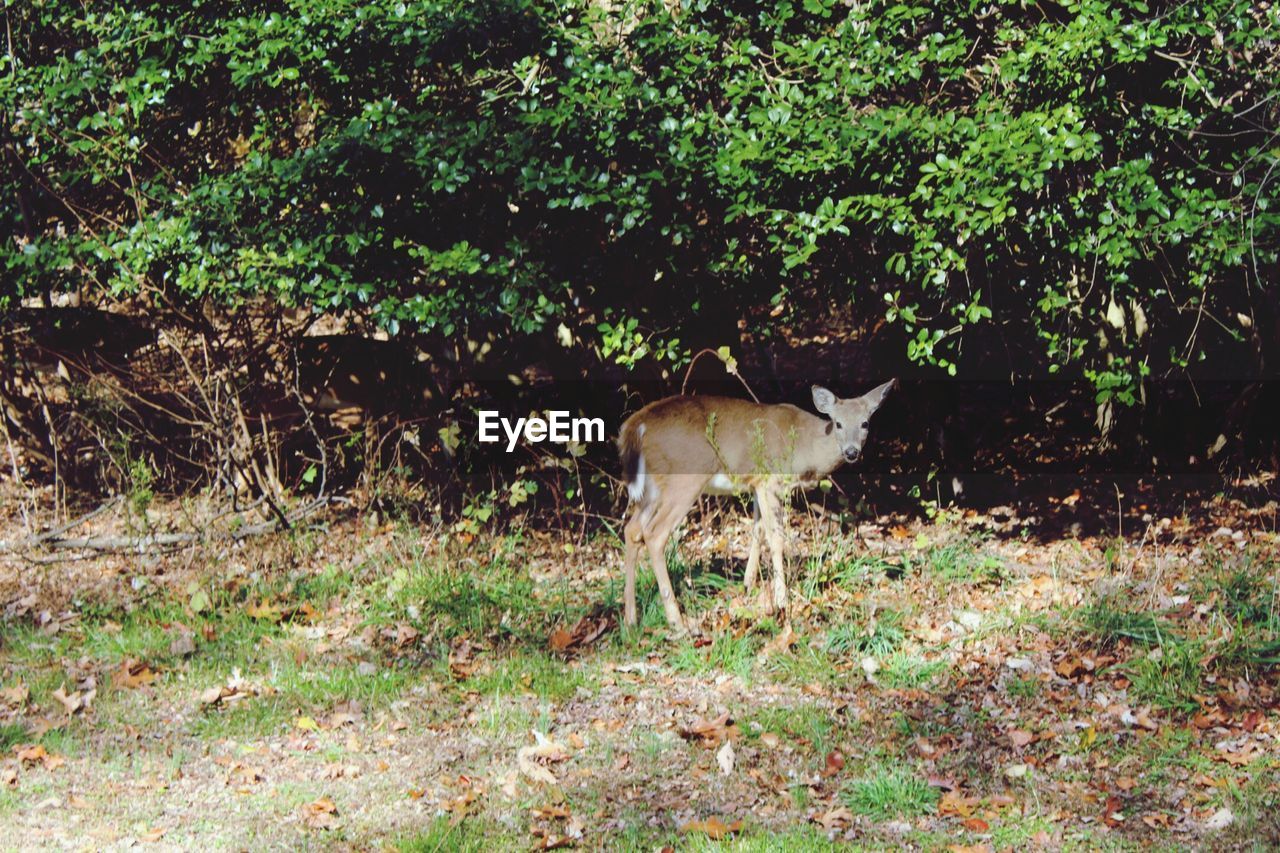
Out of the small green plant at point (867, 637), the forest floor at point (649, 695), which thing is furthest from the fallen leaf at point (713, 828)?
the small green plant at point (867, 637)

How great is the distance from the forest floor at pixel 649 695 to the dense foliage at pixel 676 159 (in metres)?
1.46

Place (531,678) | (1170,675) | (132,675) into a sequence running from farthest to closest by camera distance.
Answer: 1. (132,675)
2. (531,678)
3. (1170,675)

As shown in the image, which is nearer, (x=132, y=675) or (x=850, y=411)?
(x=132, y=675)

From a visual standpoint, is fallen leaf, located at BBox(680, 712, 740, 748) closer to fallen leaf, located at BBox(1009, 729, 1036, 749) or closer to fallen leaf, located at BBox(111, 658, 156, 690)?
fallen leaf, located at BBox(1009, 729, 1036, 749)

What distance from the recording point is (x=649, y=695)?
7316 mm

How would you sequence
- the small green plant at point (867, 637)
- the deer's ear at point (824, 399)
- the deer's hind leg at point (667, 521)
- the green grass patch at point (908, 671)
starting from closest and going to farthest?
the green grass patch at point (908, 671) → the small green plant at point (867, 637) → the deer's hind leg at point (667, 521) → the deer's ear at point (824, 399)

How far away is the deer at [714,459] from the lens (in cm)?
834

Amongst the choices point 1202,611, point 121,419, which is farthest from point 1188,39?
point 121,419

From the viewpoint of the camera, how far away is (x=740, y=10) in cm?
869

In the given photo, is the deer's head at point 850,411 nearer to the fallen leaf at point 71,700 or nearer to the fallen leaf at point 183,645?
the fallen leaf at point 183,645

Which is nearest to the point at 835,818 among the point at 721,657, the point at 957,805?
the point at 957,805

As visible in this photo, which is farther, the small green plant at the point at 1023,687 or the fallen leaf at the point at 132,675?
the fallen leaf at the point at 132,675

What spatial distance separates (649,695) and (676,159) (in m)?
3.13

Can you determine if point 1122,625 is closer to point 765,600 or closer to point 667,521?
point 765,600
